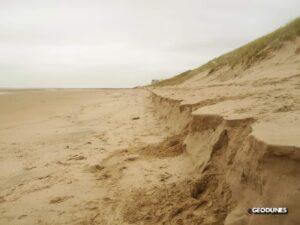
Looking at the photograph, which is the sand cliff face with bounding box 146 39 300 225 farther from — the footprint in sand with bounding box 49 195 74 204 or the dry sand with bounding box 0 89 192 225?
the footprint in sand with bounding box 49 195 74 204

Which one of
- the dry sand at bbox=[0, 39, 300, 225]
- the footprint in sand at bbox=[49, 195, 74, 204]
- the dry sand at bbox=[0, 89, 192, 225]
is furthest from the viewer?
the footprint in sand at bbox=[49, 195, 74, 204]

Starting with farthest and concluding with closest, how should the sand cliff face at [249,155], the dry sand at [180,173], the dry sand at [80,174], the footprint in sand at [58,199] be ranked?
the footprint in sand at [58,199] → the dry sand at [80,174] → the dry sand at [180,173] → the sand cliff face at [249,155]

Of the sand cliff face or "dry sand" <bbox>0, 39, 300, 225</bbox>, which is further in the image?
"dry sand" <bbox>0, 39, 300, 225</bbox>

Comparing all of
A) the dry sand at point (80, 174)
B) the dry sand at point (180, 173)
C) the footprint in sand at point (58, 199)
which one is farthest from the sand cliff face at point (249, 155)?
the footprint in sand at point (58, 199)

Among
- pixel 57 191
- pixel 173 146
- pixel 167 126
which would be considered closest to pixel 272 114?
pixel 173 146

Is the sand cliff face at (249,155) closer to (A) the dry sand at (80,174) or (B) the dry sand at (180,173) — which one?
(B) the dry sand at (180,173)

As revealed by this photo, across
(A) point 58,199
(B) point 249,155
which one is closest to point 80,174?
(A) point 58,199

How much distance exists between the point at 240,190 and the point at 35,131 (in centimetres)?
716

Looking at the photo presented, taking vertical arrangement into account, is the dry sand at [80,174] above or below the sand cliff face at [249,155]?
below

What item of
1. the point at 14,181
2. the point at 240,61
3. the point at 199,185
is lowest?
the point at 14,181

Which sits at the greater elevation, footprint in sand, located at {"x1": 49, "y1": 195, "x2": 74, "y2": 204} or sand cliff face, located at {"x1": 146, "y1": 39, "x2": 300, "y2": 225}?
sand cliff face, located at {"x1": 146, "y1": 39, "x2": 300, "y2": 225}

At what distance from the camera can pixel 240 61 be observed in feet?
37.8

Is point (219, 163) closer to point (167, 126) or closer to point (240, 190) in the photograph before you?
point (240, 190)

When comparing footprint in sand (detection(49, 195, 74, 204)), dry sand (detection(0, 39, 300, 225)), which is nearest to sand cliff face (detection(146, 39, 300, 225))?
dry sand (detection(0, 39, 300, 225))
